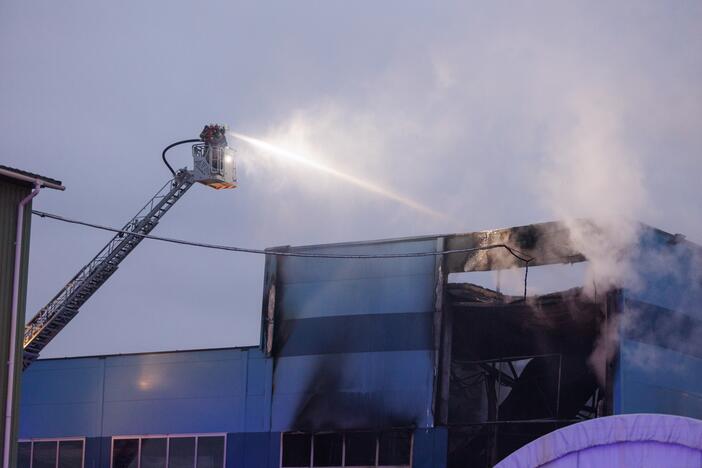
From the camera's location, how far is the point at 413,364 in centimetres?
3606

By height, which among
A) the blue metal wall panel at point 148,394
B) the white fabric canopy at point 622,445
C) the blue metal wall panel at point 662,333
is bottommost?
the blue metal wall panel at point 148,394

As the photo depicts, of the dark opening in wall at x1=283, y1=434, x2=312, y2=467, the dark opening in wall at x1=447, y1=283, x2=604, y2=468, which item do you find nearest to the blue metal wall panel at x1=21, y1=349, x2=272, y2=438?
the dark opening in wall at x1=283, y1=434, x2=312, y2=467

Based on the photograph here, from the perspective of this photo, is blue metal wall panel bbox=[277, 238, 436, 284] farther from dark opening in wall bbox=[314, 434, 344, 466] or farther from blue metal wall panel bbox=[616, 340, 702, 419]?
blue metal wall panel bbox=[616, 340, 702, 419]

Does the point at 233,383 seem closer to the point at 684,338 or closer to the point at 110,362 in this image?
the point at 110,362

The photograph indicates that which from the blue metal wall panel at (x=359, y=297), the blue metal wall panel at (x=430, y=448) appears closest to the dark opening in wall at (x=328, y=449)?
the blue metal wall panel at (x=430, y=448)

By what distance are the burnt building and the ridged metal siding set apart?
594 inches

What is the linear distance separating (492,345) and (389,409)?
12.6 feet

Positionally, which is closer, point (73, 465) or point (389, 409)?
point (389, 409)

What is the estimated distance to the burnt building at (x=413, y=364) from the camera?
33688mm

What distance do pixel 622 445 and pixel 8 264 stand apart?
12.8 metres

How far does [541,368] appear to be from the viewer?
1507 inches

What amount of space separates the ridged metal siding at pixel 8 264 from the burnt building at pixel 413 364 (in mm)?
15083

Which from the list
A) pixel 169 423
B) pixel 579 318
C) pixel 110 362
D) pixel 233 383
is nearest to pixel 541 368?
pixel 579 318

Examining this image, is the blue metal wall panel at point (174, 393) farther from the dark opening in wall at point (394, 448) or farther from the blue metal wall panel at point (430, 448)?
the blue metal wall panel at point (430, 448)
